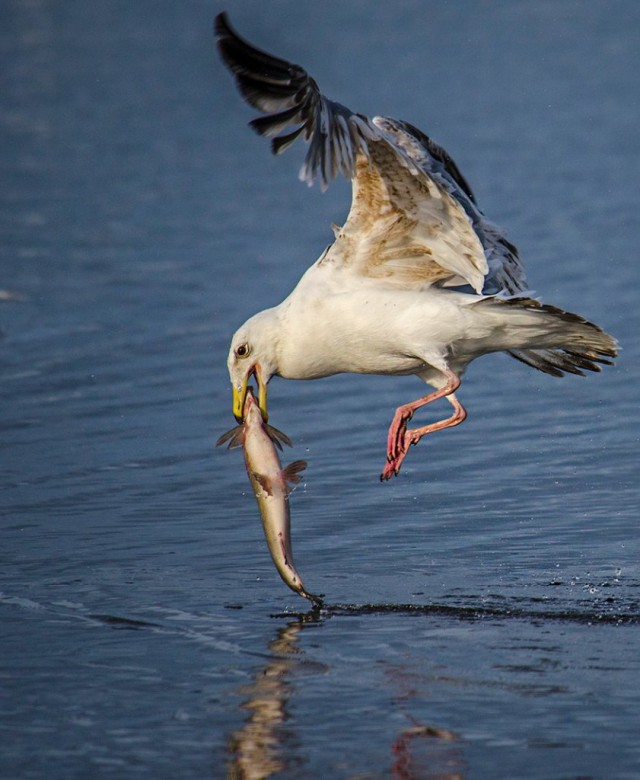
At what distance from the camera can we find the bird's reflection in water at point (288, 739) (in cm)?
609

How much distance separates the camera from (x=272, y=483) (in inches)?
323

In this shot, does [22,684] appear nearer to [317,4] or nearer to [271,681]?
[271,681]

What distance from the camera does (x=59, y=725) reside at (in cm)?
666

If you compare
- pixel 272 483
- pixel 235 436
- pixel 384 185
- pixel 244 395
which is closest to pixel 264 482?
pixel 272 483

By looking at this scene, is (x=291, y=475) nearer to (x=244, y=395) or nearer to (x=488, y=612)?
(x=244, y=395)

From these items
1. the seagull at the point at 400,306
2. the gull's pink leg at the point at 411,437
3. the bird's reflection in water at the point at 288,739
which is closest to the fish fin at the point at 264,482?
the seagull at the point at 400,306

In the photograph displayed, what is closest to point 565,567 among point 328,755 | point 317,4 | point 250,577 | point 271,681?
point 250,577

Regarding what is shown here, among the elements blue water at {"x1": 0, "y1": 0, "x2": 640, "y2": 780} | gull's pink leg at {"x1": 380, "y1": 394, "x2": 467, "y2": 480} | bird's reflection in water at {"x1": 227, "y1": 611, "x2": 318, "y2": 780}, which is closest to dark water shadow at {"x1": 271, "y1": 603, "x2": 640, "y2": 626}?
blue water at {"x1": 0, "y1": 0, "x2": 640, "y2": 780}

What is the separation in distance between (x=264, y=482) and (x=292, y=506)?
1.89 meters

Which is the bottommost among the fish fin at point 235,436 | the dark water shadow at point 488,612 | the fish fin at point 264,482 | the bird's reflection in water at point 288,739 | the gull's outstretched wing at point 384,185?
the bird's reflection in water at point 288,739

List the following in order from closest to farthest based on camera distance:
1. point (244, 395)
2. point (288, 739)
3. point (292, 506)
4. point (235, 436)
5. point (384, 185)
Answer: point (288, 739) → point (235, 436) → point (384, 185) → point (244, 395) → point (292, 506)

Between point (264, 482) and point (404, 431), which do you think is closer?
point (264, 482)

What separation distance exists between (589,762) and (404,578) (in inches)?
104

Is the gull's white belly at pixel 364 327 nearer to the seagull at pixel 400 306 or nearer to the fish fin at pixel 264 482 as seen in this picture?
the seagull at pixel 400 306
